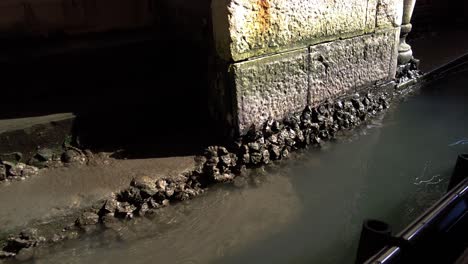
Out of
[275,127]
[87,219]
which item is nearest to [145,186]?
[87,219]

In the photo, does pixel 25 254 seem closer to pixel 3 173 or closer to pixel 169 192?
pixel 3 173

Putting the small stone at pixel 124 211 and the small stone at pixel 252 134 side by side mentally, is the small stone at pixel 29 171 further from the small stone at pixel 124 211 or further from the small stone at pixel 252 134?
the small stone at pixel 252 134

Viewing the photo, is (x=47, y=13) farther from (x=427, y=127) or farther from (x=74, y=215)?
(x=427, y=127)

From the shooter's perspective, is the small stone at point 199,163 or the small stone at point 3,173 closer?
the small stone at point 3,173

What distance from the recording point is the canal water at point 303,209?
221cm

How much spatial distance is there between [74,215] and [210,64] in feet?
5.02

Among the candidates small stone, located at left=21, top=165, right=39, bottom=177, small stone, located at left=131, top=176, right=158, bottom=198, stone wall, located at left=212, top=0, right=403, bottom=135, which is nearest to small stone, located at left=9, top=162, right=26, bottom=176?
small stone, located at left=21, top=165, right=39, bottom=177

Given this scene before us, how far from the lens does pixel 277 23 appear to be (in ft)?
9.68

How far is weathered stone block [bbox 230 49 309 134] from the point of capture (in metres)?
2.90

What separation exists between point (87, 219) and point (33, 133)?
30.8 inches

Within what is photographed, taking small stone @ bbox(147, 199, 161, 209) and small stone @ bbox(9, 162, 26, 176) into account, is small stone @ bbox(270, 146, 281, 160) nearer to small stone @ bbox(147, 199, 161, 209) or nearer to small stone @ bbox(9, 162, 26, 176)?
small stone @ bbox(147, 199, 161, 209)

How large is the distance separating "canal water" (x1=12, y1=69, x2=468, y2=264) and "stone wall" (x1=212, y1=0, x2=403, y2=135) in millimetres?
488

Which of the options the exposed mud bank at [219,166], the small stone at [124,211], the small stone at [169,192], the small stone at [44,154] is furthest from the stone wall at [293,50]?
the small stone at [44,154]

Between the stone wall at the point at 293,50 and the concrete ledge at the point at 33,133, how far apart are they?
1195 millimetres
